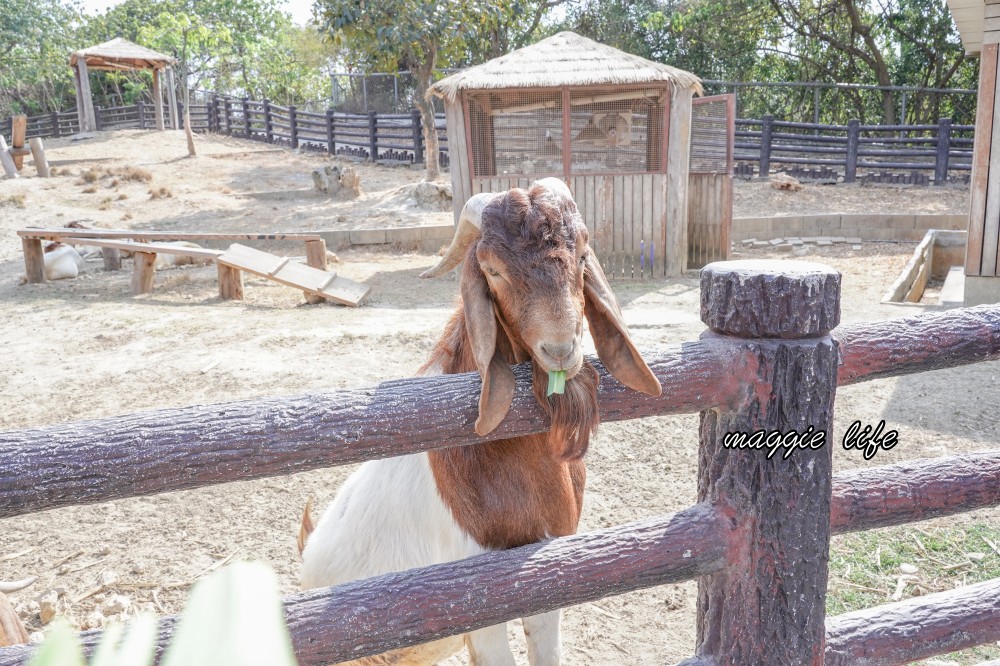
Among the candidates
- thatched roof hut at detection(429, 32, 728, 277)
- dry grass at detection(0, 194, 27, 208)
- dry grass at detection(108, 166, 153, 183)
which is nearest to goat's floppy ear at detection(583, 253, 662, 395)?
thatched roof hut at detection(429, 32, 728, 277)

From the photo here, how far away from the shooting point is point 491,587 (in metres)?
1.47

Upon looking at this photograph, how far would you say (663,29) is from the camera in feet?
69.9

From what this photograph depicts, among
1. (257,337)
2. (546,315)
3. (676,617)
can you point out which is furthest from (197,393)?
(546,315)

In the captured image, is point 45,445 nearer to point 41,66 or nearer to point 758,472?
point 758,472

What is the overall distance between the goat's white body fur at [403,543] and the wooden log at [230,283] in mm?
6552

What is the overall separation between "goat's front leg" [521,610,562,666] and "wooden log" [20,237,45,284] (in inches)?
372

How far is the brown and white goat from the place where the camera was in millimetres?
1561

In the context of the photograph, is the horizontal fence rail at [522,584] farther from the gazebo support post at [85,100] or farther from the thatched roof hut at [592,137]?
the gazebo support post at [85,100]

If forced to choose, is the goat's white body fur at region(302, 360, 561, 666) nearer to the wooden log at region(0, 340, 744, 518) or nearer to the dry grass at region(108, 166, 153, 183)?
the wooden log at region(0, 340, 744, 518)

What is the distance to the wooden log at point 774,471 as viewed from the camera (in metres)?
1.48

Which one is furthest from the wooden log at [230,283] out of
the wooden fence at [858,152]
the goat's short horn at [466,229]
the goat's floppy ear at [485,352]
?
the wooden fence at [858,152]

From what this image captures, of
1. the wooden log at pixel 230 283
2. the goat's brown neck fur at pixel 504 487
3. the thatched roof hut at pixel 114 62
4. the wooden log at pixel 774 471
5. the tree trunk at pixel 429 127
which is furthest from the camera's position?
the thatched roof hut at pixel 114 62

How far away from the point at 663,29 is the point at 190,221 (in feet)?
45.0

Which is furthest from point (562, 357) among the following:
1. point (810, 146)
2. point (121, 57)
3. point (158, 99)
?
point (158, 99)
